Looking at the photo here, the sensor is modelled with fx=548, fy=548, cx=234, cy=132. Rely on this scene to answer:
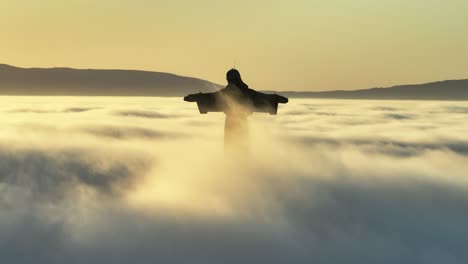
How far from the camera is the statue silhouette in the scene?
11898 mm

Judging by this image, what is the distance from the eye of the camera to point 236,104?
12156 mm

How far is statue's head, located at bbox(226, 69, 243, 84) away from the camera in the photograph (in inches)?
463

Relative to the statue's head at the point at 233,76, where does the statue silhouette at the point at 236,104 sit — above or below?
below

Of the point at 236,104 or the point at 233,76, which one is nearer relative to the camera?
the point at 233,76

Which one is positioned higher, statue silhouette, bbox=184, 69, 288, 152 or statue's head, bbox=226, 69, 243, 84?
statue's head, bbox=226, 69, 243, 84

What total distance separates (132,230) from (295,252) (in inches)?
159

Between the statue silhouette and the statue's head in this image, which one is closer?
the statue's head

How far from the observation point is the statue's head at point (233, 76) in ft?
38.6

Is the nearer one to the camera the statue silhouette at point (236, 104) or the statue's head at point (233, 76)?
the statue's head at point (233, 76)

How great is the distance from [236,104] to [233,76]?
2.30ft

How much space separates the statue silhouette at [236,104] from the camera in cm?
1190

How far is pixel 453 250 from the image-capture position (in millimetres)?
12531

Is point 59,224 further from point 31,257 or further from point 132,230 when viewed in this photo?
point 31,257

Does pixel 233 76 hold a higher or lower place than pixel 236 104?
higher
